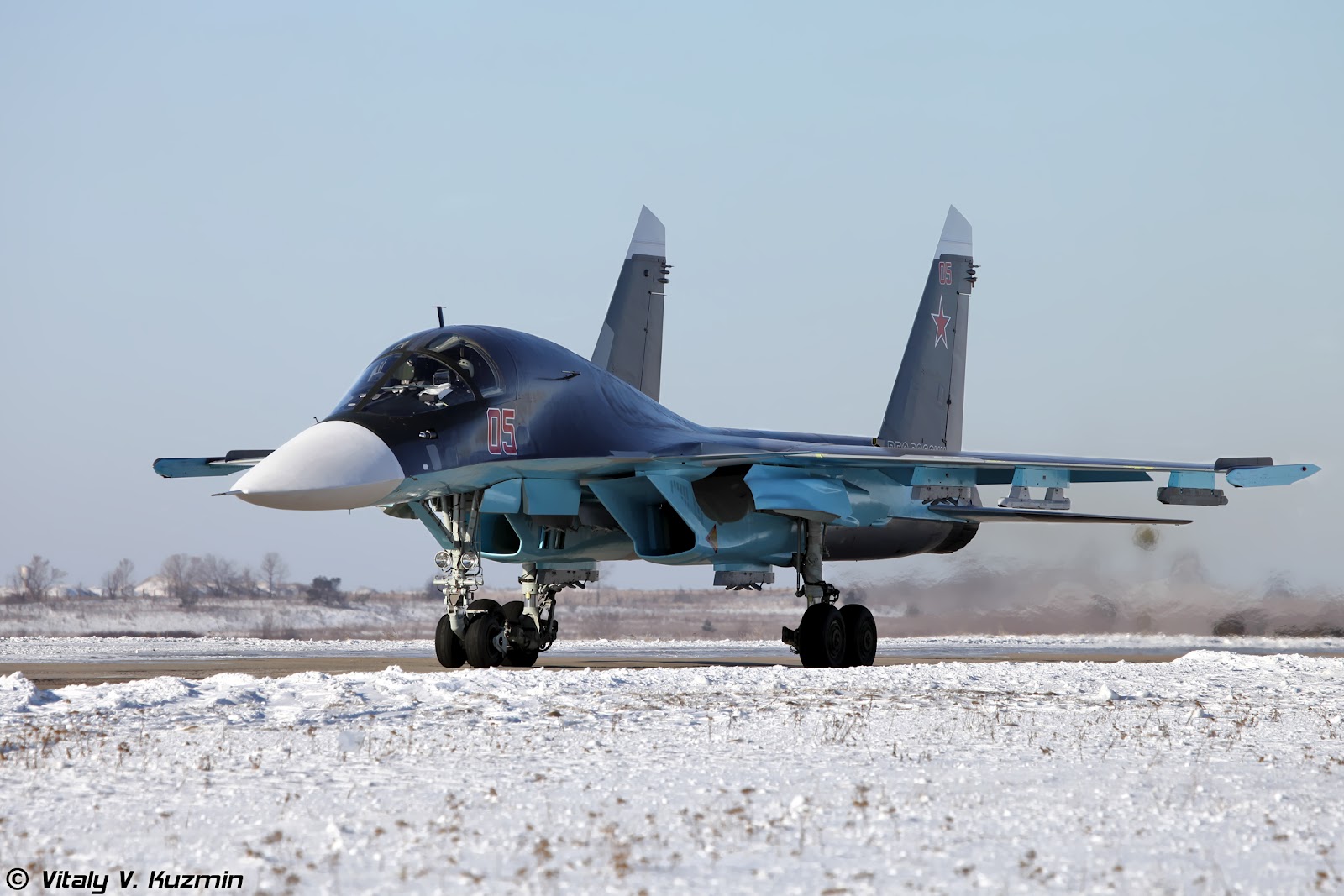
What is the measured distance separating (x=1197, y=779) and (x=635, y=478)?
30.8 ft

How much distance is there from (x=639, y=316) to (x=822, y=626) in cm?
770

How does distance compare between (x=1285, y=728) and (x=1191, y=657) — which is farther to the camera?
(x=1191, y=657)

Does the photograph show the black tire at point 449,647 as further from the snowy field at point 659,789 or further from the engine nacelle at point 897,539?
the engine nacelle at point 897,539

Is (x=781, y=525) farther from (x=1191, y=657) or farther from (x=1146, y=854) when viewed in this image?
(x=1146, y=854)

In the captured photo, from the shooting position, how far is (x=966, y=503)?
18.8 m

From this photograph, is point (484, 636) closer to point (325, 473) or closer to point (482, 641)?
point (482, 641)

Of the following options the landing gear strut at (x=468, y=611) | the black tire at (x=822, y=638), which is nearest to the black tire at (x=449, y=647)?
the landing gear strut at (x=468, y=611)

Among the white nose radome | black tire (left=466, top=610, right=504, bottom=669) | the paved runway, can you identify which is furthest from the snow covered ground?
the white nose radome

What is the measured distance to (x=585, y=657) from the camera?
796 inches

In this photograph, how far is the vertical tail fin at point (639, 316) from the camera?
21609 millimetres

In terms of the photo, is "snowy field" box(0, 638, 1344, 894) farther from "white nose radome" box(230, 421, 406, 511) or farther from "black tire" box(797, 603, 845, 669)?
"black tire" box(797, 603, 845, 669)

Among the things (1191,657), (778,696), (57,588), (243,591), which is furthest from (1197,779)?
(57,588)

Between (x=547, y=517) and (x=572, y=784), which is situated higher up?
(x=547, y=517)

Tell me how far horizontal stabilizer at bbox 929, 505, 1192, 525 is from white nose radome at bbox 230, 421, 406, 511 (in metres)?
8.55
